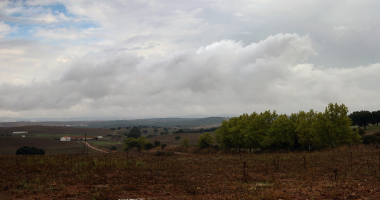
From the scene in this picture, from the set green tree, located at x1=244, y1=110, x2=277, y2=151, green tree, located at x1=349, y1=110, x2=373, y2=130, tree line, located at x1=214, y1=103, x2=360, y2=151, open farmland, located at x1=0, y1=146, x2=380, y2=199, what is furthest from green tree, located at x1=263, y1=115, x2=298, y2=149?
green tree, located at x1=349, y1=110, x2=373, y2=130

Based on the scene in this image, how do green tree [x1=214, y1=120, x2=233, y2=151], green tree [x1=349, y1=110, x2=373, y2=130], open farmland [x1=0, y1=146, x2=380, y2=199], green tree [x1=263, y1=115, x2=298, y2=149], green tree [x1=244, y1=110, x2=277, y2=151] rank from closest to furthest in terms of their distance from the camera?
open farmland [x1=0, y1=146, x2=380, y2=199] → green tree [x1=263, y1=115, x2=298, y2=149] → green tree [x1=244, y1=110, x2=277, y2=151] → green tree [x1=214, y1=120, x2=233, y2=151] → green tree [x1=349, y1=110, x2=373, y2=130]

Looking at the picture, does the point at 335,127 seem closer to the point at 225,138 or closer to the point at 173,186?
the point at 225,138

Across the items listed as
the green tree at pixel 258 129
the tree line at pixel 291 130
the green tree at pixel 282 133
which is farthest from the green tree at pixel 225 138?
the green tree at pixel 282 133

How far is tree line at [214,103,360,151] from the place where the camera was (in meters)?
43.4

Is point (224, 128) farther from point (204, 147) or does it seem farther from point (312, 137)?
point (312, 137)

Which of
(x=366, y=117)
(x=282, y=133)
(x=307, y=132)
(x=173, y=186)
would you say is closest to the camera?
(x=173, y=186)

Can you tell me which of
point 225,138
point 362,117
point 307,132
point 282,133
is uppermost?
point 362,117

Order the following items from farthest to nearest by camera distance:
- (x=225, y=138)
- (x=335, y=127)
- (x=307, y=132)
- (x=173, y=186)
A: (x=225, y=138), (x=307, y=132), (x=335, y=127), (x=173, y=186)

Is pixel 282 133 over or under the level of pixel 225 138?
over

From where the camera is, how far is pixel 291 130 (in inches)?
2019

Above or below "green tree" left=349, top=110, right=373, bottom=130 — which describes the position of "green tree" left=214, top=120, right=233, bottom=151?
below

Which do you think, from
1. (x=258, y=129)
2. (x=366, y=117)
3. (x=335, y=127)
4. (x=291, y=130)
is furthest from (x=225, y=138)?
(x=366, y=117)

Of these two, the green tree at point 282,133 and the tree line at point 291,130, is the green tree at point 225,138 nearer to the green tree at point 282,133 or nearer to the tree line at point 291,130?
the tree line at point 291,130

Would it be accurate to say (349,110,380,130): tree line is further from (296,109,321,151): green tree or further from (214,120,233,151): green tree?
(214,120,233,151): green tree
